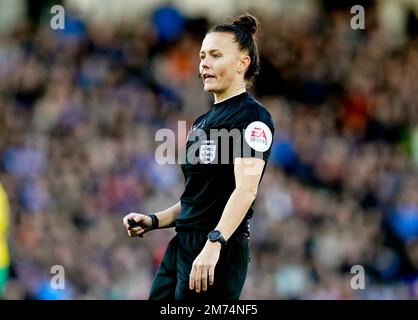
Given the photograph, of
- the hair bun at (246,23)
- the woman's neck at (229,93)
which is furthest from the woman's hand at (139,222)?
the hair bun at (246,23)

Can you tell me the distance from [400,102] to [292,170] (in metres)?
1.73

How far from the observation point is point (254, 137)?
15.2 ft

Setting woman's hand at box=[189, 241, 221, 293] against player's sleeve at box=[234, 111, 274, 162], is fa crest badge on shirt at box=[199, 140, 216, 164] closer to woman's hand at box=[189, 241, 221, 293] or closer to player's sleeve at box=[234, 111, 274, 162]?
player's sleeve at box=[234, 111, 274, 162]

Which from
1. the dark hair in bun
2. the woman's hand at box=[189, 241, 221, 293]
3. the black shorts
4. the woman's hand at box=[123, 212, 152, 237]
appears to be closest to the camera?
the woman's hand at box=[189, 241, 221, 293]

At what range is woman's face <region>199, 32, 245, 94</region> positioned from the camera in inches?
188

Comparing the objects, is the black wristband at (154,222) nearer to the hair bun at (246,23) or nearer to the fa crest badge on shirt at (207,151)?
the fa crest badge on shirt at (207,151)

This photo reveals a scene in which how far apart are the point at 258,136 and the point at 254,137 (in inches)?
0.9

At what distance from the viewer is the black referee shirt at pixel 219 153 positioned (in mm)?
4645

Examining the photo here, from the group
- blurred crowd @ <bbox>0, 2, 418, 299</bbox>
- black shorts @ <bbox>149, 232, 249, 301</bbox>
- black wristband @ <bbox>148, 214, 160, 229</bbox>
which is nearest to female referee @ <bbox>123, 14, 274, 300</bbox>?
black shorts @ <bbox>149, 232, 249, 301</bbox>

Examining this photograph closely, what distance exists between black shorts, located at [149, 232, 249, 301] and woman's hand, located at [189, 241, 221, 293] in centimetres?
23

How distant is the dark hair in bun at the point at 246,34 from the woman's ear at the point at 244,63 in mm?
23

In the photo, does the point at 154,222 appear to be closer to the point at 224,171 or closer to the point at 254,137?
the point at 224,171

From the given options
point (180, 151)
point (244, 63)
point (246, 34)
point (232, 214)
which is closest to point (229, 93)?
point (244, 63)

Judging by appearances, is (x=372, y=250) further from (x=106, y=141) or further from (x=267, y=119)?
(x=267, y=119)
